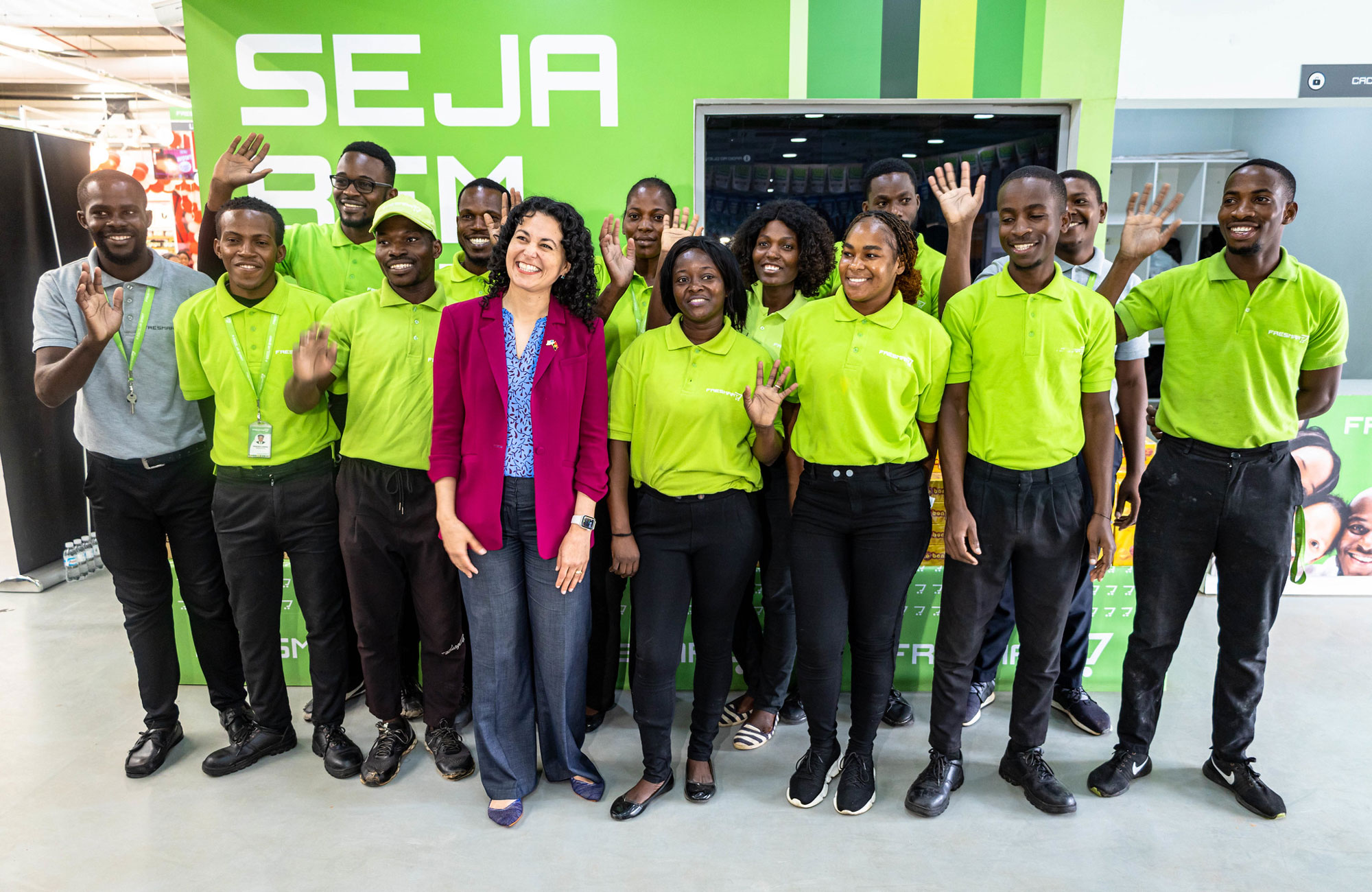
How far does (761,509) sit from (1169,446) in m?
1.39

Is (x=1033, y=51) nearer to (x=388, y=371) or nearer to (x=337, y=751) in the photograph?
(x=388, y=371)

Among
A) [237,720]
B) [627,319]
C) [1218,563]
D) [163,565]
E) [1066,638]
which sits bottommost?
[237,720]

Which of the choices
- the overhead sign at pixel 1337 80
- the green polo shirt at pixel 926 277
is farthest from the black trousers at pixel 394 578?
the overhead sign at pixel 1337 80

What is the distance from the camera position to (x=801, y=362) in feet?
8.74

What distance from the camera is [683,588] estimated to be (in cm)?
276

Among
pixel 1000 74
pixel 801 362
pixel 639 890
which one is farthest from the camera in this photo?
Result: pixel 1000 74

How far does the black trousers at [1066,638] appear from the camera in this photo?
3406mm

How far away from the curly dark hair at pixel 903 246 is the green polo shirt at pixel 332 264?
194cm

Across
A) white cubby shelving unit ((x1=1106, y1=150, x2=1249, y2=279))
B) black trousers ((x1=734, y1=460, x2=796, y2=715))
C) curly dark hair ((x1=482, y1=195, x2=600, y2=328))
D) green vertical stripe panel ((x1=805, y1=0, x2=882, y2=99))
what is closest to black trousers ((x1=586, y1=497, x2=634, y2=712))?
black trousers ((x1=734, y1=460, x2=796, y2=715))

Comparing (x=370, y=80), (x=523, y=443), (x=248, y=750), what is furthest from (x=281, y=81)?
(x=248, y=750)

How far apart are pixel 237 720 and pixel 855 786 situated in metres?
A: 2.33

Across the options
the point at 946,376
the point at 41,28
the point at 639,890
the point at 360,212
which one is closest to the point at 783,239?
the point at 946,376

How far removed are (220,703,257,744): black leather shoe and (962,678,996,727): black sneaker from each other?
2830 millimetres

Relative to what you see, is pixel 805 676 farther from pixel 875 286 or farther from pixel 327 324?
pixel 327 324
